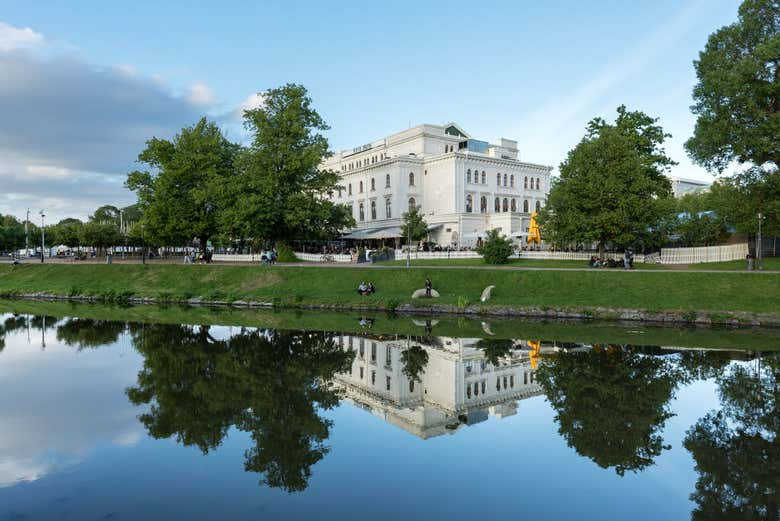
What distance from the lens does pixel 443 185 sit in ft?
238

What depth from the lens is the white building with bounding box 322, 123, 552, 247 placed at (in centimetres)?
6694

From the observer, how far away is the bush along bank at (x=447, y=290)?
28719mm

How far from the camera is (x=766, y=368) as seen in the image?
1730 cm

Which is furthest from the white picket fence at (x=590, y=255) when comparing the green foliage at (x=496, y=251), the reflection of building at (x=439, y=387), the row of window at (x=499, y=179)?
the reflection of building at (x=439, y=387)

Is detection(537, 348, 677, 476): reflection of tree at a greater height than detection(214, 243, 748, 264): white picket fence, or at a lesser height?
lesser

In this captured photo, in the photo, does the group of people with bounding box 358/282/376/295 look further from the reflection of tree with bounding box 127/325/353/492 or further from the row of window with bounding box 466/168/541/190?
the row of window with bounding box 466/168/541/190

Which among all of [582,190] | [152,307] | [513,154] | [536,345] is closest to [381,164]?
[513,154]

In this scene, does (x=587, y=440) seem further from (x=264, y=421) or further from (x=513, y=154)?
(x=513, y=154)

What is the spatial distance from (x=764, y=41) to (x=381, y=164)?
48670mm

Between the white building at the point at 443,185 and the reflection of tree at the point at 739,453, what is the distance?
5077 cm

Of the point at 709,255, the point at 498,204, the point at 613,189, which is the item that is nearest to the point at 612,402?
the point at 613,189

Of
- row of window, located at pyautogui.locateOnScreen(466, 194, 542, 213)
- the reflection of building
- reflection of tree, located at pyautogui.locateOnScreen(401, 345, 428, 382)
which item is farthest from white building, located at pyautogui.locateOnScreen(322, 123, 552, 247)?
the reflection of building

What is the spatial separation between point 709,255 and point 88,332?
140ft

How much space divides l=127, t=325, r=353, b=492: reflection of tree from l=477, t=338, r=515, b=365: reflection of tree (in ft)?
17.0
